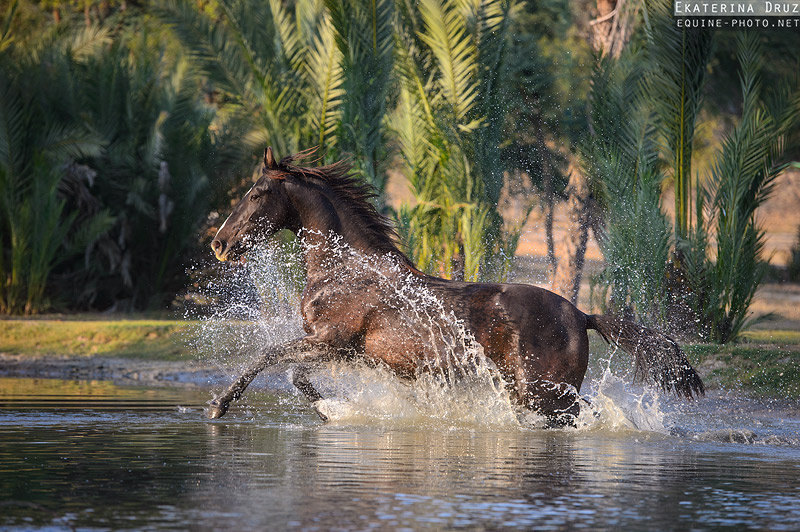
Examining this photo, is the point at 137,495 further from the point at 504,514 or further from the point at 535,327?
the point at 535,327

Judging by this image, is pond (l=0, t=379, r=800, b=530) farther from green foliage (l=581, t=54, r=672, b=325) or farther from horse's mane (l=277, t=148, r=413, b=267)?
green foliage (l=581, t=54, r=672, b=325)

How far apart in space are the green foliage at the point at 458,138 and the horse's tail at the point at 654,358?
4878 millimetres

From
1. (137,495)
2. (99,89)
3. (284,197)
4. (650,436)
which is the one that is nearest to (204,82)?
(99,89)

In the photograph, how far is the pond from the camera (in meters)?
5.09

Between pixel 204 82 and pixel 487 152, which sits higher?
pixel 204 82

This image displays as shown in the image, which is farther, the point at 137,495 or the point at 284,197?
the point at 284,197

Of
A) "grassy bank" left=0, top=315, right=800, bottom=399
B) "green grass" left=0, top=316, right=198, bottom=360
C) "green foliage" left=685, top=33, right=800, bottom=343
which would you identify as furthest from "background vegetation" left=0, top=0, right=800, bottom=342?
"green grass" left=0, top=316, right=198, bottom=360

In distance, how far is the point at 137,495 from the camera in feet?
18.2

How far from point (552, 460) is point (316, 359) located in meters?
2.28

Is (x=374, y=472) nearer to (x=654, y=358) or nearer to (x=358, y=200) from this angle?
(x=654, y=358)

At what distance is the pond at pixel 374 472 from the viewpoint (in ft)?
16.7

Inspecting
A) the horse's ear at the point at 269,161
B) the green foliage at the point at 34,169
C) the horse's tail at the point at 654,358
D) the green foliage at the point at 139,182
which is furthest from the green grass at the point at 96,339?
the horse's tail at the point at 654,358

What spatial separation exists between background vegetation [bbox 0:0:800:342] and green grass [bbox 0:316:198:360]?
1.76 m

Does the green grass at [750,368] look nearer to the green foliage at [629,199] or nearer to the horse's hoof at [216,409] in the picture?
the green foliage at [629,199]
